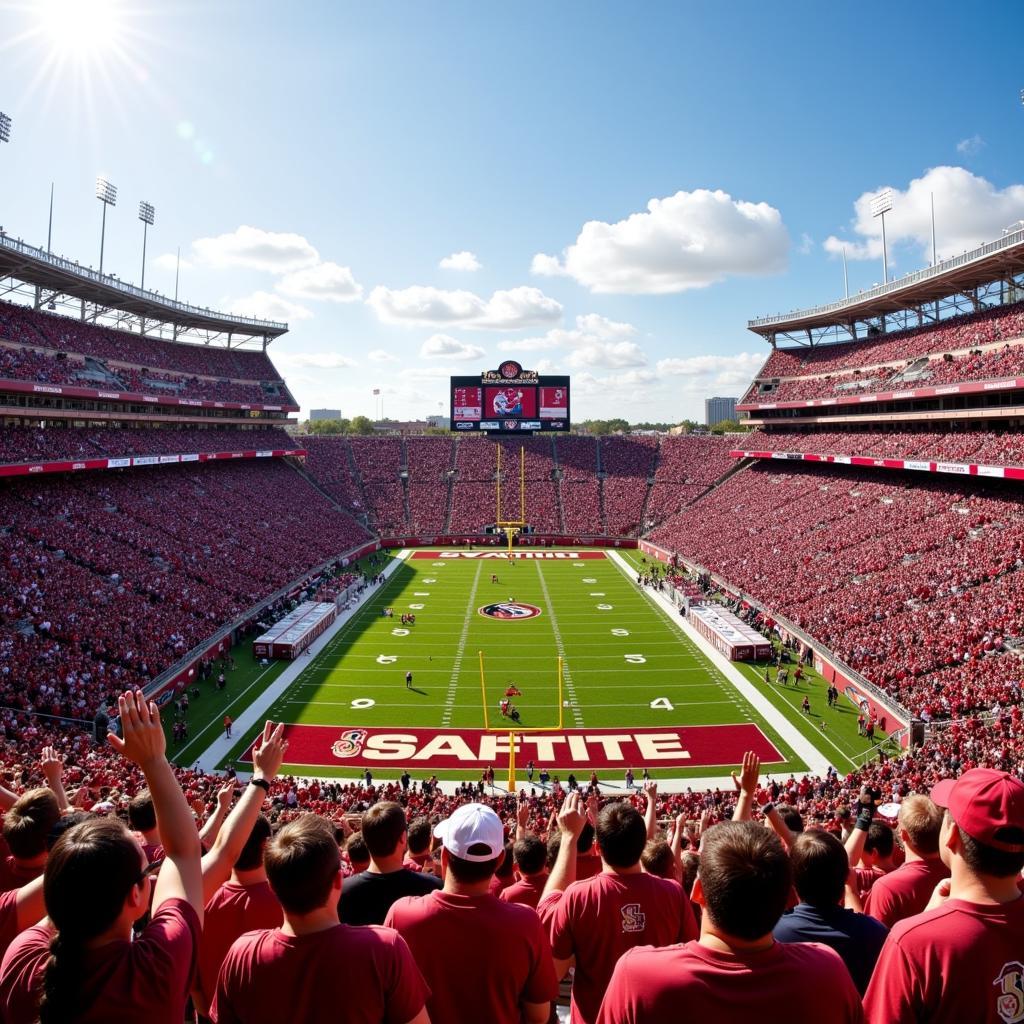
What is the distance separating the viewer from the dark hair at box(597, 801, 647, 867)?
352 cm

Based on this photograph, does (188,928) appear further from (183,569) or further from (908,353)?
(908,353)

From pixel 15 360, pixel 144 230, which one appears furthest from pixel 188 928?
pixel 144 230

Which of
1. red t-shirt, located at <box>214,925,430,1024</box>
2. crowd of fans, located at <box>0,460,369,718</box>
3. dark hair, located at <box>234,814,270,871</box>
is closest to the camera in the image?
red t-shirt, located at <box>214,925,430,1024</box>

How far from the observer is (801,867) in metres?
3.23

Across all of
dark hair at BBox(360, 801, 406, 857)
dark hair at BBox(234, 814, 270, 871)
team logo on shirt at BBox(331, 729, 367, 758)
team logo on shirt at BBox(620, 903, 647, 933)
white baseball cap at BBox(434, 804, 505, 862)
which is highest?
white baseball cap at BBox(434, 804, 505, 862)

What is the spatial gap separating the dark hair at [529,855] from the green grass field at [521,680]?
14551 mm

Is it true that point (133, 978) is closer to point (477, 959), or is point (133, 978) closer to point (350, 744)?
point (477, 959)

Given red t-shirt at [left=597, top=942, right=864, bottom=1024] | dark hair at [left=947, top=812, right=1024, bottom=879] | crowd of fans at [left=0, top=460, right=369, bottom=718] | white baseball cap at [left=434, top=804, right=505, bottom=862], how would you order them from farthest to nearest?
crowd of fans at [left=0, top=460, right=369, bottom=718], white baseball cap at [left=434, top=804, right=505, bottom=862], dark hair at [left=947, top=812, right=1024, bottom=879], red t-shirt at [left=597, top=942, right=864, bottom=1024]

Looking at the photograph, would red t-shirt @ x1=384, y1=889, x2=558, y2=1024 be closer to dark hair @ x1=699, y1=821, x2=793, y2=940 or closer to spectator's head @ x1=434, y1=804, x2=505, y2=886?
spectator's head @ x1=434, y1=804, x2=505, y2=886

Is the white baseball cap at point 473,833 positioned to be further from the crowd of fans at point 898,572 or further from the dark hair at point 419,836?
the crowd of fans at point 898,572

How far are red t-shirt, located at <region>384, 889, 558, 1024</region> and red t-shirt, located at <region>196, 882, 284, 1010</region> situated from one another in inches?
49.0

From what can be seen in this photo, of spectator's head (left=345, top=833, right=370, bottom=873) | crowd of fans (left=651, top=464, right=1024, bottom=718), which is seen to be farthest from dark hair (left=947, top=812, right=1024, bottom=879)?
crowd of fans (left=651, top=464, right=1024, bottom=718)

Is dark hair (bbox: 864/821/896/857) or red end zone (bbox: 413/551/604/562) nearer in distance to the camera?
dark hair (bbox: 864/821/896/857)

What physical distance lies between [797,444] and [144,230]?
5066cm
